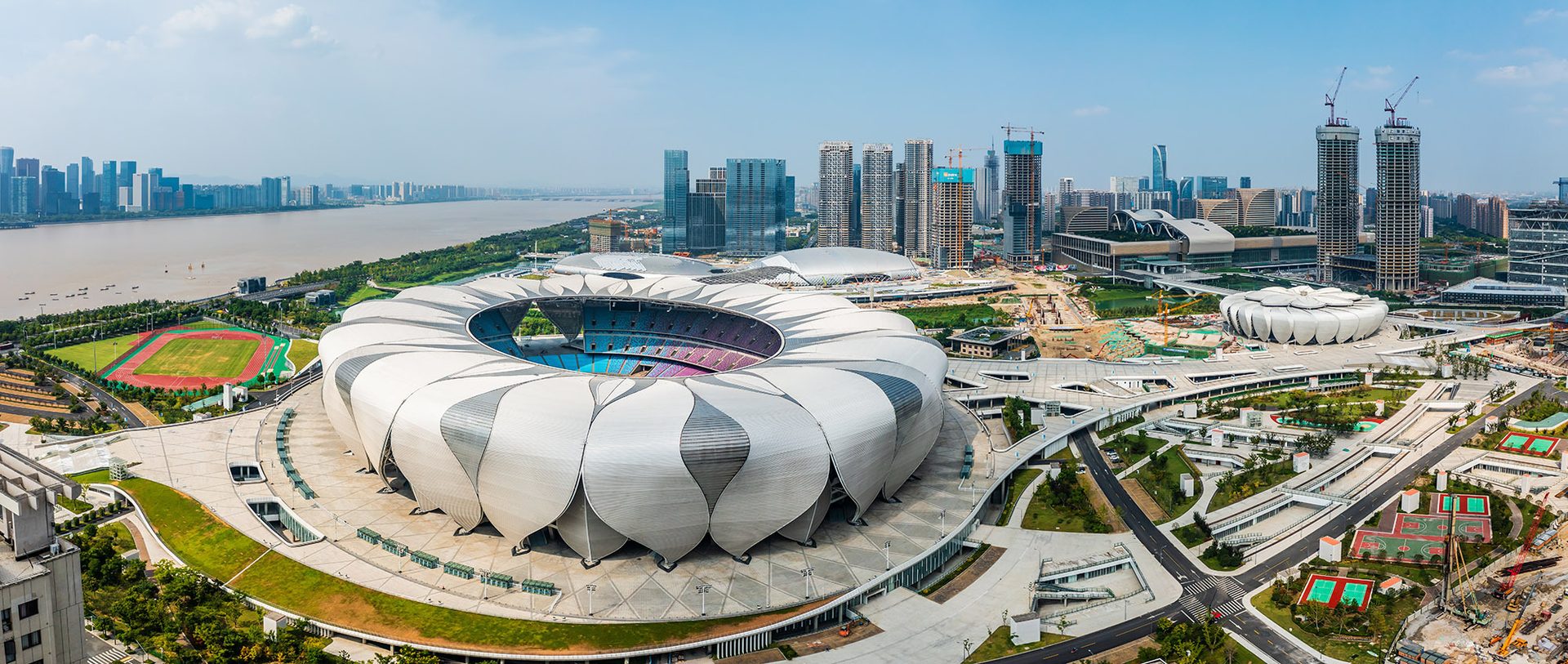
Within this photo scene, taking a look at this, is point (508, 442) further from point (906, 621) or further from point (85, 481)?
point (85, 481)

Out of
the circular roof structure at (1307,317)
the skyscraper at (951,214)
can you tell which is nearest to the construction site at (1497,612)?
the circular roof structure at (1307,317)

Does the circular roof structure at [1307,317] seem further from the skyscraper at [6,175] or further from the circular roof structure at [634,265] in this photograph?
the skyscraper at [6,175]

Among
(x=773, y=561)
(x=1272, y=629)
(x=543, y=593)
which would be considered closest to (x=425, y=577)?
(x=543, y=593)

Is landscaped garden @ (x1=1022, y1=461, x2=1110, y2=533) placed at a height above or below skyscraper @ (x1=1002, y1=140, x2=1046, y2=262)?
below

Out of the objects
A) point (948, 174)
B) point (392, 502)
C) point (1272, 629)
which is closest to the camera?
point (1272, 629)

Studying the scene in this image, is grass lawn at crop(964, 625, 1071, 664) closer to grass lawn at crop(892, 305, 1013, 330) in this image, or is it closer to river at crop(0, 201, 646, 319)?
grass lawn at crop(892, 305, 1013, 330)

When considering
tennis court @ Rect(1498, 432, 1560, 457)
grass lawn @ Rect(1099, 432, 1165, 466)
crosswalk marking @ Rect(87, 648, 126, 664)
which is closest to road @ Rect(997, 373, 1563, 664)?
grass lawn @ Rect(1099, 432, 1165, 466)
